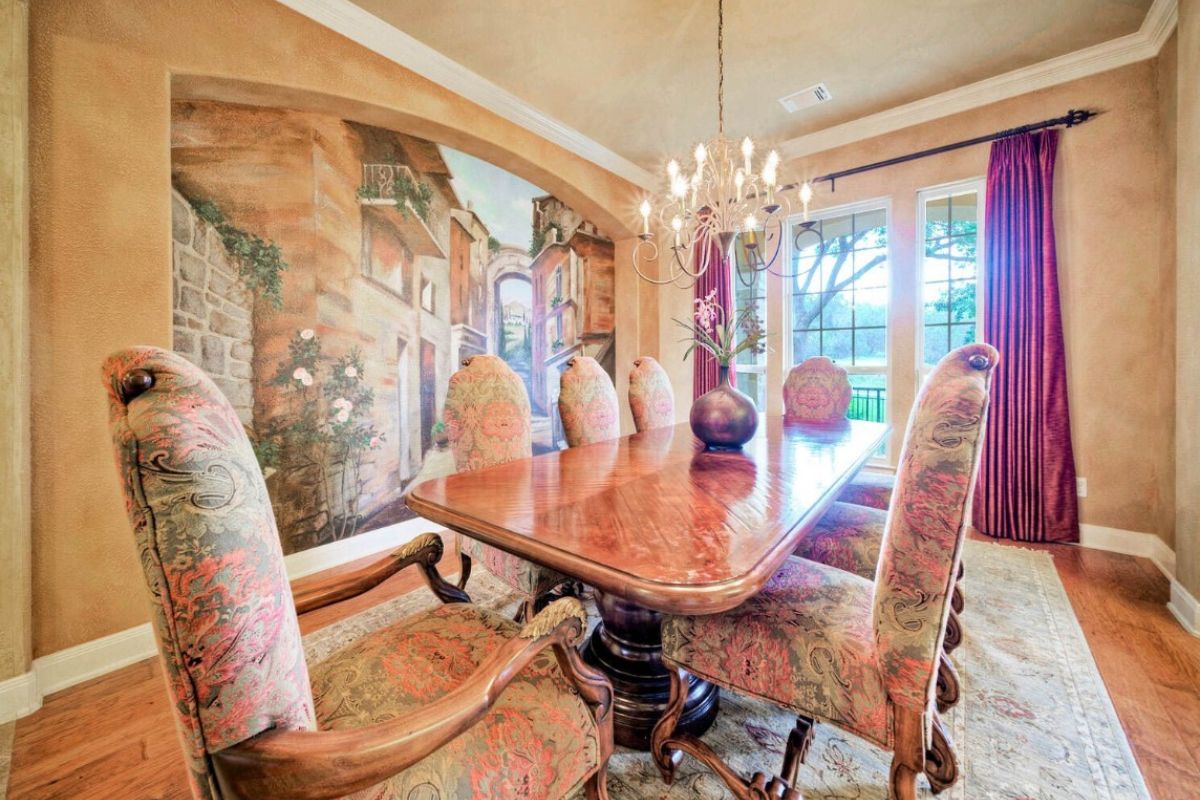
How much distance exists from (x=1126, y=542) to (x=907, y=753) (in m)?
3.04

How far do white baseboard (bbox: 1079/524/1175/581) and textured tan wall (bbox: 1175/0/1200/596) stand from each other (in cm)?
63

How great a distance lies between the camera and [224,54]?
2020 mm

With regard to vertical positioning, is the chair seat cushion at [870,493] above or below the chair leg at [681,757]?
above

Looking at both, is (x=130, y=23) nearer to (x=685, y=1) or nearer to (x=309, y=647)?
(x=685, y=1)

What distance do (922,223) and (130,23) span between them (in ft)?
A: 14.4

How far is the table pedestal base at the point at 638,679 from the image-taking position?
4.43 ft

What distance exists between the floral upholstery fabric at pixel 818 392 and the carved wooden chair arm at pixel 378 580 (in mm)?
2351

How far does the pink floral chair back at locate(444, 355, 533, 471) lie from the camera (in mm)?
1711

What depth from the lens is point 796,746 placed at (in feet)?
3.54

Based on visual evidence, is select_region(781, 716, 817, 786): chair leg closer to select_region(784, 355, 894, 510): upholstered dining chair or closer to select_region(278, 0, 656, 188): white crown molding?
select_region(784, 355, 894, 510): upholstered dining chair

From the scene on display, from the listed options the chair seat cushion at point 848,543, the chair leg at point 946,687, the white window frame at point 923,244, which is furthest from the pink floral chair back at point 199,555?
the white window frame at point 923,244

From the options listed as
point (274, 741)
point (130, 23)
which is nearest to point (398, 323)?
point (130, 23)

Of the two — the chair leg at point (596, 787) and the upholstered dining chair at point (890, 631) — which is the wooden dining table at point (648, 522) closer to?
the upholstered dining chair at point (890, 631)

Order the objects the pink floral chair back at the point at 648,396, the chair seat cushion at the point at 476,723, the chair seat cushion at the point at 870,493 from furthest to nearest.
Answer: the pink floral chair back at the point at 648,396 → the chair seat cushion at the point at 870,493 → the chair seat cushion at the point at 476,723
